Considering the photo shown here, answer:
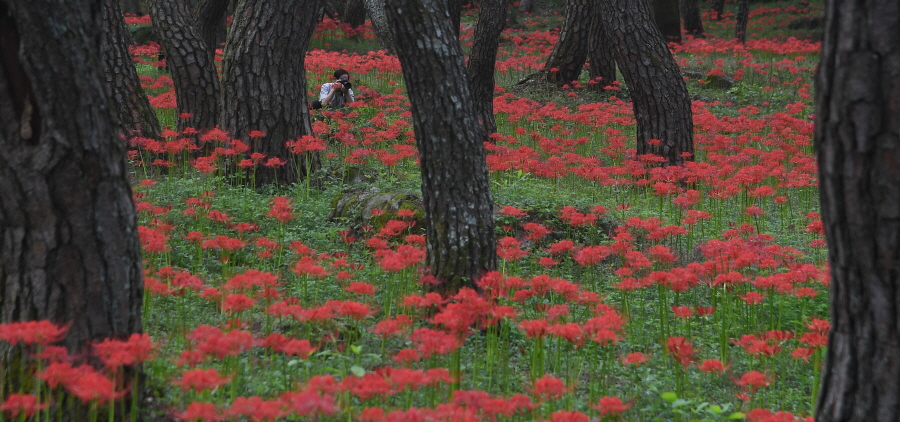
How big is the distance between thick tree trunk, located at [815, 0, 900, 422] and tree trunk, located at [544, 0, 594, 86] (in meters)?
12.4

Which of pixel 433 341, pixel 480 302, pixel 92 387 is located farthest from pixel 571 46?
pixel 92 387

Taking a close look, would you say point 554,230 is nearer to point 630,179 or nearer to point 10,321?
point 630,179

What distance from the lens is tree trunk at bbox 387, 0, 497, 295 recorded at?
4.57 meters

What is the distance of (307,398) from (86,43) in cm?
166

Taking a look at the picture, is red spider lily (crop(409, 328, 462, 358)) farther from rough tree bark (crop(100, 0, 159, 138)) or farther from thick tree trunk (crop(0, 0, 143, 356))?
rough tree bark (crop(100, 0, 159, 138))

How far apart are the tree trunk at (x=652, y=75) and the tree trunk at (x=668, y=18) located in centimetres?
968

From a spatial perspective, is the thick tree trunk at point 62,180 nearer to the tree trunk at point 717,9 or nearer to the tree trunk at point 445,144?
the tree trunk at point 445,144

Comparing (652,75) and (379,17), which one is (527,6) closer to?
(379,17)

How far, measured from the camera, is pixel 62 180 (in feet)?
9.79

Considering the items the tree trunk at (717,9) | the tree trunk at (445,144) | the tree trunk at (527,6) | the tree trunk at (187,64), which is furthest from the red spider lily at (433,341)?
the tree trunk at (527,6)

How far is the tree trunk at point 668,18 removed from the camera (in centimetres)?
1850

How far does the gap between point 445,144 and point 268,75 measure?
12.6 ft

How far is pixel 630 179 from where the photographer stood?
877 cm

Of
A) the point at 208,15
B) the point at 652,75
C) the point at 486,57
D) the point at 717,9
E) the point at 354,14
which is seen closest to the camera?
the point at 652,75
